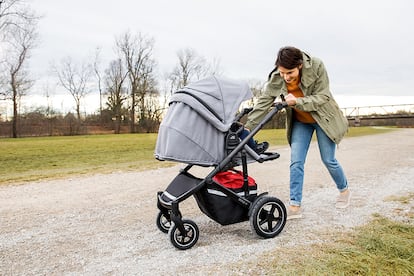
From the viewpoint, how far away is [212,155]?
10.8 feet

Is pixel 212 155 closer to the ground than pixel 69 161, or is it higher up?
higher up

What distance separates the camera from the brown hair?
351 centimetres

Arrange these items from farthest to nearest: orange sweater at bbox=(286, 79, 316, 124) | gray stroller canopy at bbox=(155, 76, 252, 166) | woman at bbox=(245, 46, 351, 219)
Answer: orange sweater at bbox=(286, 79, 316, 124), woman at bbox=(245, 46, 351, 219), gray stroller canopy at bbox=(155, 76, 252, 166)

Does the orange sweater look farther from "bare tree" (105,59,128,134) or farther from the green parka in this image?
"bare tree" (105,59,128,134)

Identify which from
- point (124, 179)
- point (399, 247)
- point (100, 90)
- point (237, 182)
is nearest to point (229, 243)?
point (237, 182)

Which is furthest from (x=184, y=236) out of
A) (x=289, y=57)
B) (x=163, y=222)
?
(x=289, y=57)

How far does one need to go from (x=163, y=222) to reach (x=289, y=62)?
2028 mm

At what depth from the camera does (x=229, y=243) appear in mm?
3369

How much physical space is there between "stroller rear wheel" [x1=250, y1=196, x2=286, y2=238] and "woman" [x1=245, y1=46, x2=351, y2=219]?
0.53m

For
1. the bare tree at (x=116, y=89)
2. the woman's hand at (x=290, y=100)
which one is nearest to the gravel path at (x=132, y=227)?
the woman's hand at (x=290, y=100)

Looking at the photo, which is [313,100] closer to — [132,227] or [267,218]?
[267,218]

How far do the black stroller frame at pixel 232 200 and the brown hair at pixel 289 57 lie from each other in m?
0.38

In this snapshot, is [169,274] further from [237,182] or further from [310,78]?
[310,78]

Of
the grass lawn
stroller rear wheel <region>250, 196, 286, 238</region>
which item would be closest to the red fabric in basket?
stroller rear wheel <region>250, 196, 286, 238</region>
